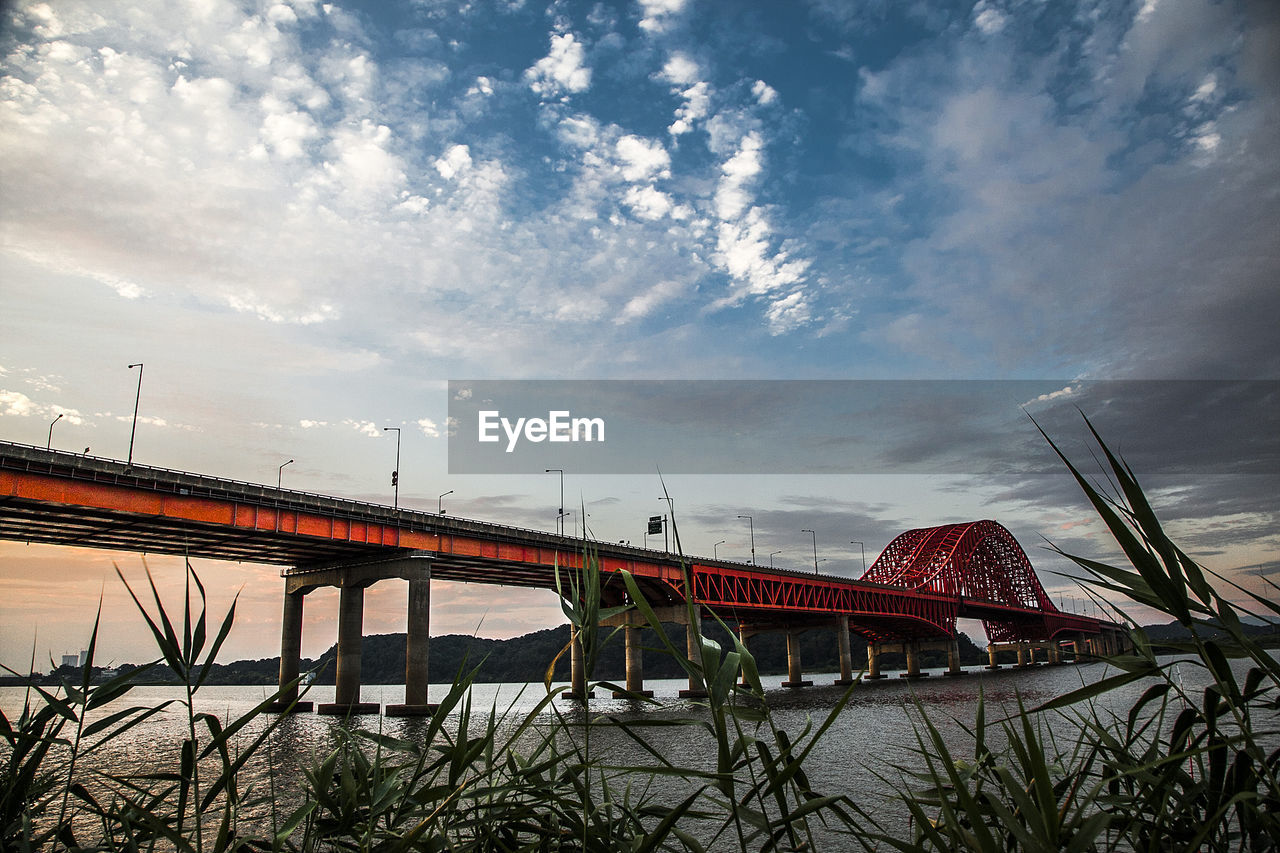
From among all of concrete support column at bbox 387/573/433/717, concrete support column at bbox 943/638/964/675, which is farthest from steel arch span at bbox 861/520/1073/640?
concrete support column at bbox 387/573/433/717

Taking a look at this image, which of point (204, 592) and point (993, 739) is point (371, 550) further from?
point (204, 592)

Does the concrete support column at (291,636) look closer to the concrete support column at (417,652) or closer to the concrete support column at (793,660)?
the concrete support column at (417,652)

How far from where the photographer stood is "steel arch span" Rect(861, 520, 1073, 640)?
13225 cm

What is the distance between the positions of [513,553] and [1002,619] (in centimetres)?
12403

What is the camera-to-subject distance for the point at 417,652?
175 feet

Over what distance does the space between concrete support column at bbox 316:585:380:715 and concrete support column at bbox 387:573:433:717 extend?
125 inches

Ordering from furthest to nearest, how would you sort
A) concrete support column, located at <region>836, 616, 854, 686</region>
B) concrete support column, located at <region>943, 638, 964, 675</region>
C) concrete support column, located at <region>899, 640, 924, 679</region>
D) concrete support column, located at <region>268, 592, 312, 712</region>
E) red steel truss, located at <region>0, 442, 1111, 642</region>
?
1. concrete support column, located at <region>899, 640, 924, 679</region>
2. concrete support column, located at <region>943, 638, 964, 675</region>
3. concrete support column, located at <region>836, 616, 854, 686</region>
4. concrete support column, located at <region>268, 592, 312, 712</region>
5. red steel truss, located at <region>0, 442, 1111, 642</region>

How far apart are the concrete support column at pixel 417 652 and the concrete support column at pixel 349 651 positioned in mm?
3174

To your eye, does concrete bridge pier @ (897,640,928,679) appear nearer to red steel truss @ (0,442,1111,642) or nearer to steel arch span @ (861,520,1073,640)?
steel arch span @ (861,520,1073,640)

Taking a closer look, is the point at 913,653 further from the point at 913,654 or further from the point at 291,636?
the point at 291,636

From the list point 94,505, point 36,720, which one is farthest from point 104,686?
point 94,505

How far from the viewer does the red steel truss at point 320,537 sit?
3988cm

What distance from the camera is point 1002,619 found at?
152 meters

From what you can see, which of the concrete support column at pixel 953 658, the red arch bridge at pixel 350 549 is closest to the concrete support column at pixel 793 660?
the red arch bridge at pixel 350 549
